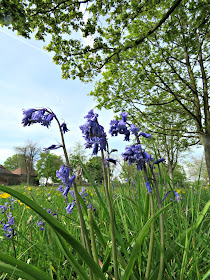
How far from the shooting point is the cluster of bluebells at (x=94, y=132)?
1.10 m

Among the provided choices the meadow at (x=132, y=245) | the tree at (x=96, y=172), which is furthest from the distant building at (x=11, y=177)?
the meadow at (x=132, y=245)

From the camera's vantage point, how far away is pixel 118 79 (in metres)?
11.2

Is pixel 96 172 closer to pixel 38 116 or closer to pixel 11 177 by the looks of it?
pixel 38 116

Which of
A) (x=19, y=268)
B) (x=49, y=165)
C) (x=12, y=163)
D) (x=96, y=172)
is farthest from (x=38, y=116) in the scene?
(x=12, y=163)

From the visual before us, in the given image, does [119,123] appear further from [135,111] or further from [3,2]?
[135,111]

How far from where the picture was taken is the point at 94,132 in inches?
43.6

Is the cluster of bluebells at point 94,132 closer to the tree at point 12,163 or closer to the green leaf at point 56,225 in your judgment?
the green leaf at point 56,225

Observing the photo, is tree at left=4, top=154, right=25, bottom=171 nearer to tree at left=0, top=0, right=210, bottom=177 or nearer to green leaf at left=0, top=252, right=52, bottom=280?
tree at left=0, top=0, right=210, bottom=177

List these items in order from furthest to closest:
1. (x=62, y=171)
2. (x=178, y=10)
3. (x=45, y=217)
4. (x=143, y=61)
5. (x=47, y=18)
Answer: (x=143, y=61), (x=47, y=18), (x=178, y=10), (x=62, y=171), (x=45, y=217)

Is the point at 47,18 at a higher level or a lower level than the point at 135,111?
higher

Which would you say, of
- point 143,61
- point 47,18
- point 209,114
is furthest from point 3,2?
point 209,114

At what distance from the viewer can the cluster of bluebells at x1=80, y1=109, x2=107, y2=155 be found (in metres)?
1.10

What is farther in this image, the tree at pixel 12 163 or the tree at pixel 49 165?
the tree at pixel 12 163

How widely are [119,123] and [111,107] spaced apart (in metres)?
10.9
